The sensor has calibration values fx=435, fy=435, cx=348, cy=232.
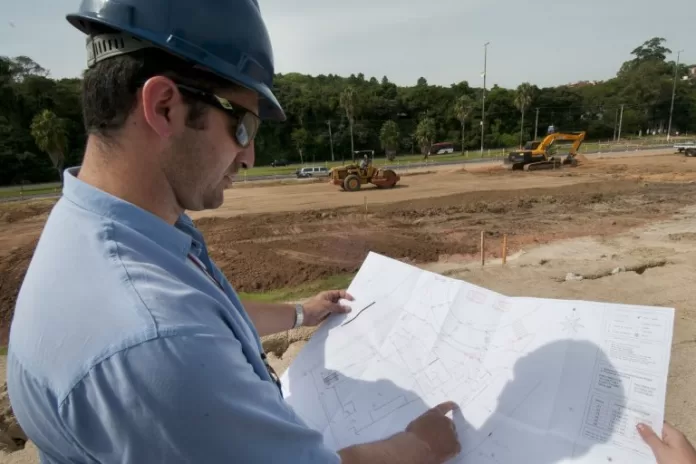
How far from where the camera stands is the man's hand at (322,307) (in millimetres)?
1979

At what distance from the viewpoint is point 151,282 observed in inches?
32.0

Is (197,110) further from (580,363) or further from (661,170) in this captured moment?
(661,170)

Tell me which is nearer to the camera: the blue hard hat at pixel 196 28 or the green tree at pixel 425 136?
the blue hard hat at pixel 196 28

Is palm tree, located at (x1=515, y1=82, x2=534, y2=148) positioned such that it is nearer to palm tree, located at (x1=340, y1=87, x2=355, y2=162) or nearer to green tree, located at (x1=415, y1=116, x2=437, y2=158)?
green tree, located at (x1=415, y1=116, x2=437, y2=158)

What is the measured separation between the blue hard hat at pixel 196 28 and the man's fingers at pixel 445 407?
3.69 feet

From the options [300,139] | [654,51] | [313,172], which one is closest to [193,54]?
[313,172]

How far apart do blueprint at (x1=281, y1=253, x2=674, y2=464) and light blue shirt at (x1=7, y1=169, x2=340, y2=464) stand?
0.64 meters

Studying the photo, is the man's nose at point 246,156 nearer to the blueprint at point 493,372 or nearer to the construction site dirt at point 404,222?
the blueprint at point 493,372

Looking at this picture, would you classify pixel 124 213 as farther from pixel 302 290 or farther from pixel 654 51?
pixel 654 51

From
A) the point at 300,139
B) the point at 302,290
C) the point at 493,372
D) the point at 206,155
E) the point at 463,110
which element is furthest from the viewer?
the point at 463,110

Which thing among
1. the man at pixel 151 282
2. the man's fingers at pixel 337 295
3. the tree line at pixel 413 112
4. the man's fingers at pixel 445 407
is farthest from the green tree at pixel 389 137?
the man at pixel 151 282

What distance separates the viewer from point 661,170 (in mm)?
27156

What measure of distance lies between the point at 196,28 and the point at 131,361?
0.72 m

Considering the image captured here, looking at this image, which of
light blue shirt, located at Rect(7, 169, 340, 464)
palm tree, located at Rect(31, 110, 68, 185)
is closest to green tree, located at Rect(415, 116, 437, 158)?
palm tree, located at Rect(31, 110, 68, 185)
